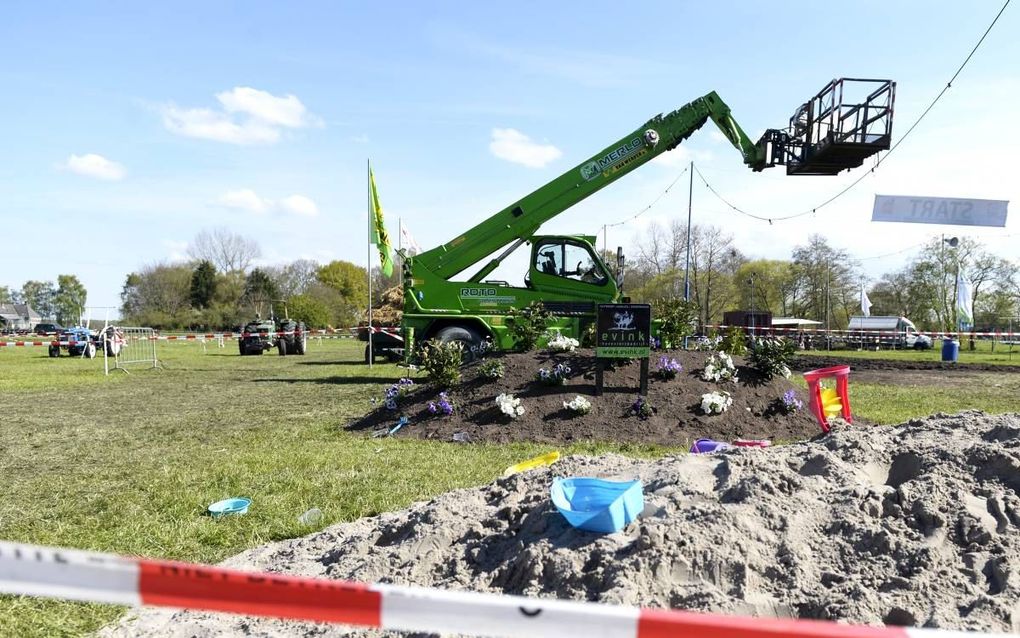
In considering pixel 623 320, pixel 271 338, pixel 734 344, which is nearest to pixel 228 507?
pixel 623 320

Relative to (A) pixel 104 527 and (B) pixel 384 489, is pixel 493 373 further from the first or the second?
(A) pixel 104 527

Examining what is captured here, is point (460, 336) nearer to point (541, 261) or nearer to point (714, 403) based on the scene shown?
point (541, 261)

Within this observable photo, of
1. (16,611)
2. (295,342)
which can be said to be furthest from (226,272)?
(16,611)

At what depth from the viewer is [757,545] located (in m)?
3.07

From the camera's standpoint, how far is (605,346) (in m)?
8.21

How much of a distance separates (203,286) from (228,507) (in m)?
75.8

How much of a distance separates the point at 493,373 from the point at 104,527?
5075 millimetres

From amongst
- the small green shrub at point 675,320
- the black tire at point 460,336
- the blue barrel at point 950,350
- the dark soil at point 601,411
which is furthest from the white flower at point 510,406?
the blue barrel at point 950,350

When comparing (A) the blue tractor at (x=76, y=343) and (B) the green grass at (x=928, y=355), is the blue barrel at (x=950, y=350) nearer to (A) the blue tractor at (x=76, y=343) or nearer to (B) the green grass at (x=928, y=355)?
(B) the green grass at (x=928, y=355)

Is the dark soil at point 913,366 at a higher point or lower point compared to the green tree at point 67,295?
lower

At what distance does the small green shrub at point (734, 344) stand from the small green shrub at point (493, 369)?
335cm

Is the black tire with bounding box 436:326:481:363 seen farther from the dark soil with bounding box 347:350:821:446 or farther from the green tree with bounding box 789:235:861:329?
the green tree with bounding box 789:235:861:329

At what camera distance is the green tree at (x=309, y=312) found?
59969mm

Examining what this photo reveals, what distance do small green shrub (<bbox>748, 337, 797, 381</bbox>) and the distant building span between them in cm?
11601
